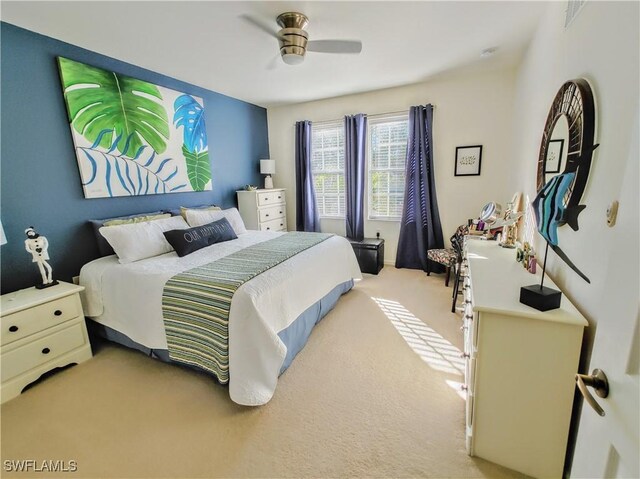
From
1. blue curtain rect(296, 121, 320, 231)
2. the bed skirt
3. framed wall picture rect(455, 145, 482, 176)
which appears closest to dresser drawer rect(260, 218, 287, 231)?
blue curtain rect(296, 121, 320, 231)

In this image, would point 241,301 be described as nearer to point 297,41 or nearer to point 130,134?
point 297,41

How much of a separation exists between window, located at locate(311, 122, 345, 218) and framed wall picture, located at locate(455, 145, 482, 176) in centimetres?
169

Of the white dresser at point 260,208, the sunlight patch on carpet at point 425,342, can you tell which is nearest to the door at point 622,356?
the sunlight patch on carpet at point 425,342

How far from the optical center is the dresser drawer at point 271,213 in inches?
173

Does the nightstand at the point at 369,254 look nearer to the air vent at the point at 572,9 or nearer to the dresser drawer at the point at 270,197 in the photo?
the dresser drawer at the point at 270,197

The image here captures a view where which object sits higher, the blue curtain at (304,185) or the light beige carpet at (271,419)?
the blue curtain at (304,185)

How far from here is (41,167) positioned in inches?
92.9

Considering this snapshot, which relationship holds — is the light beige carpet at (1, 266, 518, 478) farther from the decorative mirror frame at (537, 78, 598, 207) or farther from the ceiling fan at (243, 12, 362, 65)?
the ceiling fan at (243, 12, 362, 65)

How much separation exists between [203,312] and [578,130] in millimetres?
2249

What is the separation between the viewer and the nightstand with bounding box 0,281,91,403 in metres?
1.87

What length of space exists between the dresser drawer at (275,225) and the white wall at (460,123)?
1.65 m

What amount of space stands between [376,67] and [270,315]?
9.49 feet

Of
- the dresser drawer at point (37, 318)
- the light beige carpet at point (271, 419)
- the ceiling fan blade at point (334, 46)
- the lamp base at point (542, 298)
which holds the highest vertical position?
the ceiling fan blade at point (334, 46)

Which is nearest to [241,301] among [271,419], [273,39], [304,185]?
[271,419]
